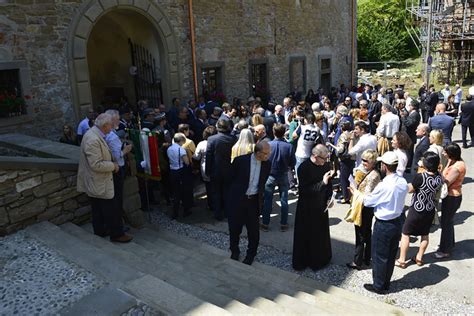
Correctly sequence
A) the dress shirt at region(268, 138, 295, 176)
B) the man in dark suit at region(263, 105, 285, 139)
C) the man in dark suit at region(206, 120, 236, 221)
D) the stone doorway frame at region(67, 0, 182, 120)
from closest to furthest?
the dress shirt at region(268, 138, 295, 176)
the man in dark suit at region(206, 120, 236, 221)
the stone doorway frame at region(67, 0, 182, 120)
the man in dark suit at region(263, 105, 285, 139)

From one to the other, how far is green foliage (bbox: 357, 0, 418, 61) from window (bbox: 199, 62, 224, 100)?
2944 centimetres

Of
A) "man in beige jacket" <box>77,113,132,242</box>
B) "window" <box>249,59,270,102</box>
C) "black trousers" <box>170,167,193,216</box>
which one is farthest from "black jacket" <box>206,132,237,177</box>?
"window" <box>249,59,270,102</box>

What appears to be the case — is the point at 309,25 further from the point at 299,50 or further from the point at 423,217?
the point at 423,217

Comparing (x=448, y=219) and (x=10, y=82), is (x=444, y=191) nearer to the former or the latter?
(x=448, y=219)

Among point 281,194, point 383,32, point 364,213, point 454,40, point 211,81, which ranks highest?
point 383,32

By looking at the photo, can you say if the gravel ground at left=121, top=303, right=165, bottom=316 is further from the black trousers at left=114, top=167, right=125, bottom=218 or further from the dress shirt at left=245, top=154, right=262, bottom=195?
the dress shirt at left=245, top=154, right=262, bottom=195

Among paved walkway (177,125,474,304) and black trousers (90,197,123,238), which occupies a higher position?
black trousers (90,197,123,238)

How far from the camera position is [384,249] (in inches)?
185

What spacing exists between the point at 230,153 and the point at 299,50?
11.3 m

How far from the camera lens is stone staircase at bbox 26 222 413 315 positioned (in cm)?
344

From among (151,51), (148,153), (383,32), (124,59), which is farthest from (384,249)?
(383,32)

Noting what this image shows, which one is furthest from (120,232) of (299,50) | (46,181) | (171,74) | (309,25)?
(309,25)

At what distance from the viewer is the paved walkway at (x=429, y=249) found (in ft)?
16.4

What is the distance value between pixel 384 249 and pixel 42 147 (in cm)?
514
